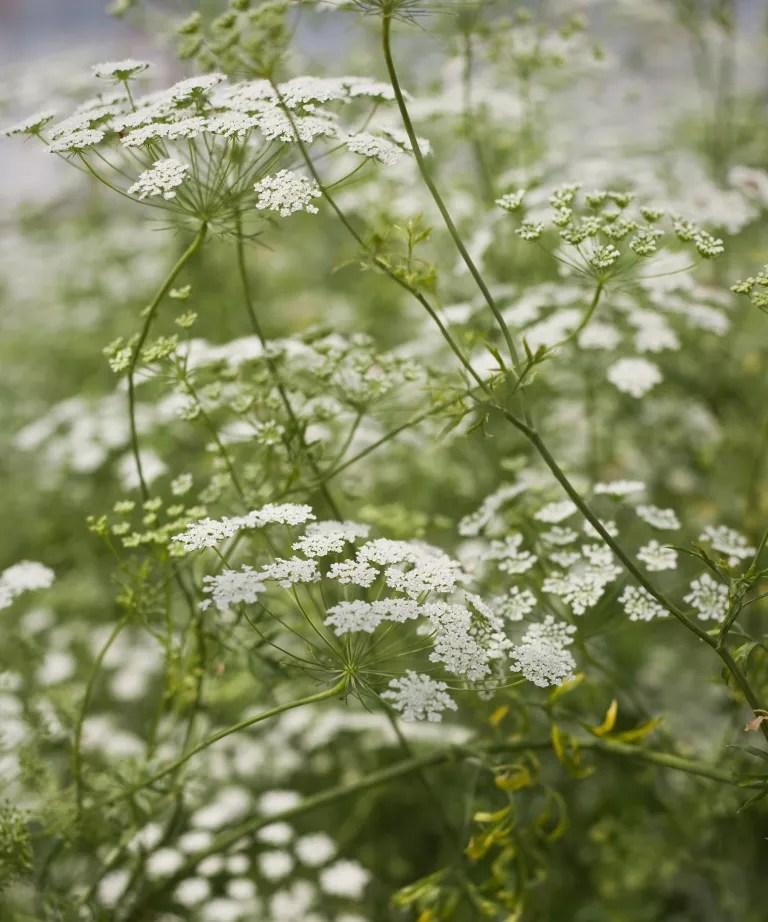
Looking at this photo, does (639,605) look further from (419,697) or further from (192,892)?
(192,892)

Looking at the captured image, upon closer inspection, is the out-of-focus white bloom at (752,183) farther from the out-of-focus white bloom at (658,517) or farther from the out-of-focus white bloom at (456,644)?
the out-of-focus white bloom at (456,644)

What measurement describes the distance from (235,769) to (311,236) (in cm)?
242

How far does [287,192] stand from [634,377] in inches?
41.7

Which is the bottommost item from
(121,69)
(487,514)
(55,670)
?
(487,514)

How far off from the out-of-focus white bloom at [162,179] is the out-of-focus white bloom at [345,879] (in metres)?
1.50

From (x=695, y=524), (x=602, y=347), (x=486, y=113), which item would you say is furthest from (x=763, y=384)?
(x=486, y=113)

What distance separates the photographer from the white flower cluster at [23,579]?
1617 mm

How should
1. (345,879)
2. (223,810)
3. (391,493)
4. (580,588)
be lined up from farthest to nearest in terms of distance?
(391,493)
(223,810)
(345,879)
(580,588)

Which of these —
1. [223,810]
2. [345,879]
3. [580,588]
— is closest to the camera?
[580,588]

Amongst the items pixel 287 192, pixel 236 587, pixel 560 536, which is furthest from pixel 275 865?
pixel 287 192

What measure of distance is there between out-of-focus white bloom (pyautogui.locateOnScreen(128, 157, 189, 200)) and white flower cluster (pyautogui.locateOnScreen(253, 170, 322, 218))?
116 mm

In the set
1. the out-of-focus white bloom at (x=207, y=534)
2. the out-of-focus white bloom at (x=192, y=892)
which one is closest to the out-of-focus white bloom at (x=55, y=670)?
the out-of-focus white bloom at (x=192, y=892)

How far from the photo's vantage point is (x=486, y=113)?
108 inches

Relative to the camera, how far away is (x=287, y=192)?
4.23 feet
